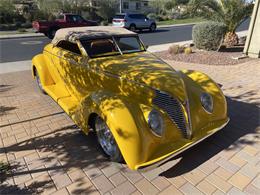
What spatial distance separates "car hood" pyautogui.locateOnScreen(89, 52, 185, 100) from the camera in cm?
325

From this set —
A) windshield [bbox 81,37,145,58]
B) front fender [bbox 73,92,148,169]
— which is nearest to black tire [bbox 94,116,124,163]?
front fender [bbox 73,92,148,169]

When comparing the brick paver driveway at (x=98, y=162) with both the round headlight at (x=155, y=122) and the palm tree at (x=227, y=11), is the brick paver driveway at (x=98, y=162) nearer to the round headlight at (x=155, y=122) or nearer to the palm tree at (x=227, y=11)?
the round headlight at (x=155, y=122)

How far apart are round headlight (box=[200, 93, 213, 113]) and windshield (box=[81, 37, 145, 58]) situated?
173 centimetres

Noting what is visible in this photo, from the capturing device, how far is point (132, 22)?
74.0ft

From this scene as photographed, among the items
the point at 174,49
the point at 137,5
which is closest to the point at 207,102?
the point at 174,49

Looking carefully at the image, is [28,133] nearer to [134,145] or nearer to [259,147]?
[134,145]

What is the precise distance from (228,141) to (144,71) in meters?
1.80

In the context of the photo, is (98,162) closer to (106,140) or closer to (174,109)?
(106,140)

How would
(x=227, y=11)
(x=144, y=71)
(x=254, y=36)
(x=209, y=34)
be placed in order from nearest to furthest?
(x=144, y=71) < (x=254, y=36) < (x=209, y=34) < (x=227, y=11)

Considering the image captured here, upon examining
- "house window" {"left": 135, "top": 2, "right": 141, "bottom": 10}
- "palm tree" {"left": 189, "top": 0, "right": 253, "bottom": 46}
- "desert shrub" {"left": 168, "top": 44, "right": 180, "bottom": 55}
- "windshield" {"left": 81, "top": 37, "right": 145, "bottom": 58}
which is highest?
"house window" {"left": 135, "top": 2, "right": 141, "bottom": 10}

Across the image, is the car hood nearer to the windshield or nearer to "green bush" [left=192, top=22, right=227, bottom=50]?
the windshield

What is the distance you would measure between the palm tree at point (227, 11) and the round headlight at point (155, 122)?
9.53 metres

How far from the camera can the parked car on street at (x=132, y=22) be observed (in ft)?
73.2

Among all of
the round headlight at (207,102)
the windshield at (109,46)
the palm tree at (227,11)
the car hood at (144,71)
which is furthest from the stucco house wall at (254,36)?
the round headlight at (207,102)
